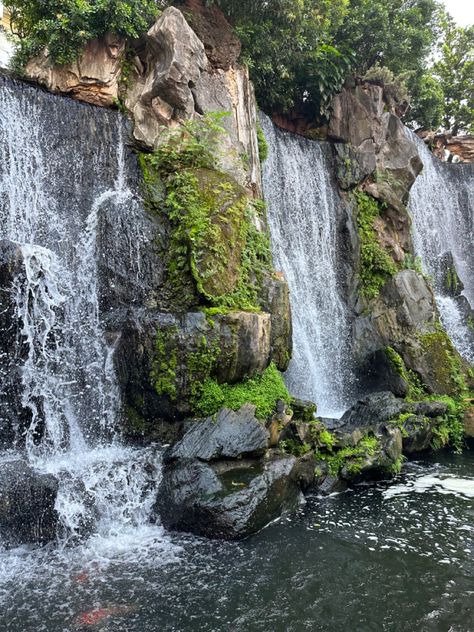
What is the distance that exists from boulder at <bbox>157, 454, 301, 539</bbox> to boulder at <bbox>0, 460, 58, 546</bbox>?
151 centimetres

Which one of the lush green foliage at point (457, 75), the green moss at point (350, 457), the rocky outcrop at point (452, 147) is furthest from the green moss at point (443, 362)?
the lush green foliage at point (457, 75)

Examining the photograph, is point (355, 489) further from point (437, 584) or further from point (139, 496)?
point (139, 496)

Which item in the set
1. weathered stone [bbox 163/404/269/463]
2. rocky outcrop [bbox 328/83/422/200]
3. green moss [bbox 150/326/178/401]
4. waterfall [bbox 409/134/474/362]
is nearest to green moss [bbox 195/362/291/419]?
weathered stone [bbox 163/404/269/463]

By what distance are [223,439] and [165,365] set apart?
5.27 feet

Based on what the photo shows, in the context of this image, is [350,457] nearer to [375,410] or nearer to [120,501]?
[375,410]

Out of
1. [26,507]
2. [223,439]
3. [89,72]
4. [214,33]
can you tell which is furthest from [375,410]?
[214,33]

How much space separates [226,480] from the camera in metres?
7.18

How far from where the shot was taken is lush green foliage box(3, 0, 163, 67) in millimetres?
10297

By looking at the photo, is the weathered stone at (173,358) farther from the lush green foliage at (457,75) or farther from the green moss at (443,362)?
the lush green foliage at (457,75)

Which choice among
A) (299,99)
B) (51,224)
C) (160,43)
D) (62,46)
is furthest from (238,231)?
(299,99)

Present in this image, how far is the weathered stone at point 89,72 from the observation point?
1055 cm

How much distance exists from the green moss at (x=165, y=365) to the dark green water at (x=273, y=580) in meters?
2.30

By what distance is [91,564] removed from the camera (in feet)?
19.8

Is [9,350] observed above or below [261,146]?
below
